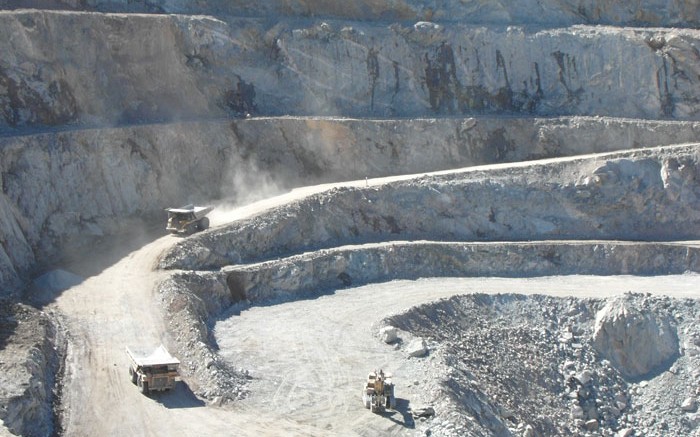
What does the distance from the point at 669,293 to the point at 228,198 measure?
16.7 meters

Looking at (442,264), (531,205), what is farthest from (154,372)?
(531,205)

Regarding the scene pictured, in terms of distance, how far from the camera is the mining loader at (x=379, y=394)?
22.8 meters

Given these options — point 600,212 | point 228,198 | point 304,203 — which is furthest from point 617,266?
point 228,198

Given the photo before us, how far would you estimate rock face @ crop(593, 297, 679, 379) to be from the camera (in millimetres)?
30125

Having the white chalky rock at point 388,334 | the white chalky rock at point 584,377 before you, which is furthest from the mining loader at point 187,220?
the white chalky rock at point 584,377

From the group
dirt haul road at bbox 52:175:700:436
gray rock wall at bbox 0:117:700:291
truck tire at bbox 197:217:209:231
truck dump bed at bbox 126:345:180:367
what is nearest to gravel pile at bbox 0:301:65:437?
dirt haul road at bbox 52:175:700:436

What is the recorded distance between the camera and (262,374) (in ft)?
81.7

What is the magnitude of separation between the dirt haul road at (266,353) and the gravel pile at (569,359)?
122 cm

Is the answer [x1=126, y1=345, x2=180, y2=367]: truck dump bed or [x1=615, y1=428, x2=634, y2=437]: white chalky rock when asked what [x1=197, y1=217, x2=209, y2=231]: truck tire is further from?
[x1=615, y1=428, x2=634, y2=437]: white chalky rock

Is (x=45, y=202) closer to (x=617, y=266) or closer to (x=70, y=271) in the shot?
(x=70, y=271)

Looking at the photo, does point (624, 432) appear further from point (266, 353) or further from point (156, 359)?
point (156, 359)

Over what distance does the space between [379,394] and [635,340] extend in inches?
443

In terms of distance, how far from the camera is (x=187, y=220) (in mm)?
32844

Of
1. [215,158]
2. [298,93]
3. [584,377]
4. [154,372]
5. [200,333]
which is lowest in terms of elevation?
[584,377]
